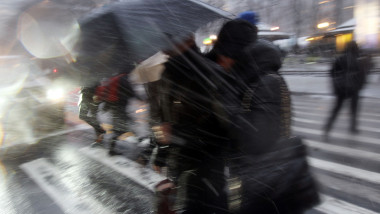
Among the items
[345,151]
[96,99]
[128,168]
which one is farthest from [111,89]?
[345,151]

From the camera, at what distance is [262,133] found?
1.65 meters

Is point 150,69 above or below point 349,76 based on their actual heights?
above

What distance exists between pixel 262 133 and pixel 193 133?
0.45 metres

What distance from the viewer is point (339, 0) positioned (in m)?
35.9

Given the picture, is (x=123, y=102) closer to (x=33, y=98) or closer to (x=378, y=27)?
(x=33, y=98)

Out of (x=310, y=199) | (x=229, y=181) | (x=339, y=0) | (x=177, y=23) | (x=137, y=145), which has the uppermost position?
(x=339, y=0)

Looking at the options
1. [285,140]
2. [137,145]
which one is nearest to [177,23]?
[285,140]

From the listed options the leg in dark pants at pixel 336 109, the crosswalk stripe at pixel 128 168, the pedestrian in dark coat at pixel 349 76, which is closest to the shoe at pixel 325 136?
the leg in dark pants at pixel 336 109

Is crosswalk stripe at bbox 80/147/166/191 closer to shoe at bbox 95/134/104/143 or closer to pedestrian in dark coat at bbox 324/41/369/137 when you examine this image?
shoe at bbox 95/134/104/143

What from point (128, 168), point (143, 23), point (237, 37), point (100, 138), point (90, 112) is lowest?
point (128, 168)

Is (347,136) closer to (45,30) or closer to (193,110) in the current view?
(193,110)

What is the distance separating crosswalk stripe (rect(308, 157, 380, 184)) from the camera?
426 centimetres

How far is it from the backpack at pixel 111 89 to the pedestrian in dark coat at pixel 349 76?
424 cm

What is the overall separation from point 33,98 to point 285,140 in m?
9.43
